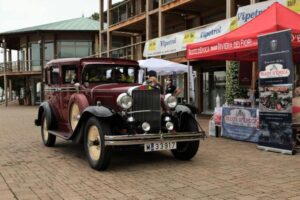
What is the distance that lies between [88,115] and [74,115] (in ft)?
3.29

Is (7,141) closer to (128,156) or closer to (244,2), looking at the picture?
(128,156)

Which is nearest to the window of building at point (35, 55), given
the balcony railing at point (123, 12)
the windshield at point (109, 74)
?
the balcony railing at point (123, 12)

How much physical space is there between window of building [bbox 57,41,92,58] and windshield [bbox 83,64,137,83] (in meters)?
29.7

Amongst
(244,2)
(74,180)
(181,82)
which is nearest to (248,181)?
(74,180)

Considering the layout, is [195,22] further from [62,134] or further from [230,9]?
[62,134]

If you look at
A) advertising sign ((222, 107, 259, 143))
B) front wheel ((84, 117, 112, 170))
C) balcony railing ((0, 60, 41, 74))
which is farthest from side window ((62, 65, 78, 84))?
balcony railing ((0, 60, 41, 74))

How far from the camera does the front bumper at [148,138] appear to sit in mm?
6746

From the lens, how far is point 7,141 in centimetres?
1129

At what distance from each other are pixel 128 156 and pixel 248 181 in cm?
306

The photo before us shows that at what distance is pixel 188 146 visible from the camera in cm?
788

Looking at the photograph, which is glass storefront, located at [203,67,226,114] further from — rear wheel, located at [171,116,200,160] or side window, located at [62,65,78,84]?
rear wheel, located at [171,116,200,160]

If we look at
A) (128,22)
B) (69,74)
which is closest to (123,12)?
(128,22)

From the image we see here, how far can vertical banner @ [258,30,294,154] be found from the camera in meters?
8.26

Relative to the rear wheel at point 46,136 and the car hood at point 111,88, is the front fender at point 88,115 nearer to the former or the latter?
the car hood at point 111,88
